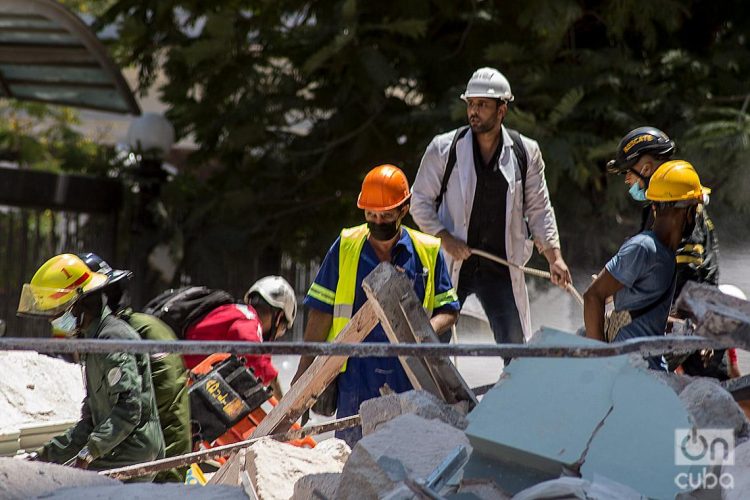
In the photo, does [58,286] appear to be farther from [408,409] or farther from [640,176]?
[640,176]

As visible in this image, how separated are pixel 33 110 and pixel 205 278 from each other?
6275 millimetres

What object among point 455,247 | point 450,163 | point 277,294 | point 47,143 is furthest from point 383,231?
point 47,143

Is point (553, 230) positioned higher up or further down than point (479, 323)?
higher up

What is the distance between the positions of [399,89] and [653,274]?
622 cm

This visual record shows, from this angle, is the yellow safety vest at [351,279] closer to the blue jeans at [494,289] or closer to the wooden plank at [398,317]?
Answer: the blue jeans at [494,289]

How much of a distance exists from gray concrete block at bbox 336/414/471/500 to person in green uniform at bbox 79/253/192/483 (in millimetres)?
1754

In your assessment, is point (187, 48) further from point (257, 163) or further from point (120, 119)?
point (120, 119)

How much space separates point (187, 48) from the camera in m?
10.5

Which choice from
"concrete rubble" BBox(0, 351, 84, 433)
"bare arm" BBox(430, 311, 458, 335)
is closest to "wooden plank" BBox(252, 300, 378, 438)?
"bare arm" BBox(430, 311, 458, 335)

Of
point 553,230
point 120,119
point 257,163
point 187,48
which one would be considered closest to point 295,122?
point 257,163

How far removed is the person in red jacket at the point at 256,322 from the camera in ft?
20.5

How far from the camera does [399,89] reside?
416 inches

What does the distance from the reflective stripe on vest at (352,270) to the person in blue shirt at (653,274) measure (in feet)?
2.95

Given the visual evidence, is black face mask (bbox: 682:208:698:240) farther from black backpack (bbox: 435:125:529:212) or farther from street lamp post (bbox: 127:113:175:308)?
street lamp post (bbox: 127:113:175:308)
